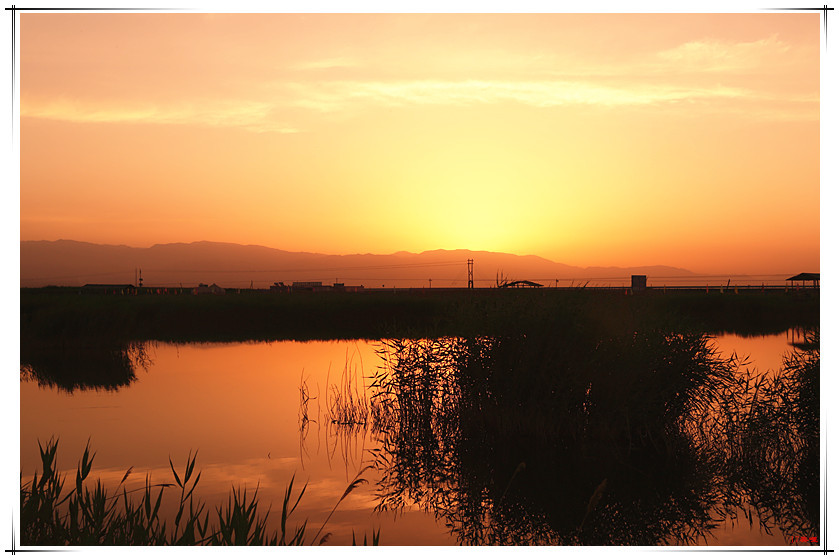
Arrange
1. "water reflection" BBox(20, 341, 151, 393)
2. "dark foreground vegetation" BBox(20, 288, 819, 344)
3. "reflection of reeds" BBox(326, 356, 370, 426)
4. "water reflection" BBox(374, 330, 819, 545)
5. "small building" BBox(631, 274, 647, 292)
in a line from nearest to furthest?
1. "water reflection" BBox(374, 330, 819, 545)
2. "reflection of reeds" BBox(326, 356, 370, 426)
3. "water reflection" BBox(20, 341, 151, 393)
4. "dark foreground vegetation" BBox(20, 288, 819, 344)
5. "small building" BBox(631, 274, 647, 292)

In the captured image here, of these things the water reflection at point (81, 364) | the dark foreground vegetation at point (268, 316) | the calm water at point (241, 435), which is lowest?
the calm water at point (241, 435)

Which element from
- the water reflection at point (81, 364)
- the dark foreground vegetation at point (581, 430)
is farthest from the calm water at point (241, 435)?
the water reflection at point (81, 364)

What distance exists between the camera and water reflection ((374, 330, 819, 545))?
1316 centimetres

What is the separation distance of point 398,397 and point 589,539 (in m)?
7.24

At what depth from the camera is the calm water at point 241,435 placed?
12727 mm

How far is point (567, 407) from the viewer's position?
1586 cm

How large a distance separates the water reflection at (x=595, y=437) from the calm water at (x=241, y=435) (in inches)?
27.0

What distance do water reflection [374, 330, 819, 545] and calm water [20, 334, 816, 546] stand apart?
685 mm

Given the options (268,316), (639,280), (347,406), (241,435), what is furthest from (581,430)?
(639,280)

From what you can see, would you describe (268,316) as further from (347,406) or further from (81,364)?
(347,406)

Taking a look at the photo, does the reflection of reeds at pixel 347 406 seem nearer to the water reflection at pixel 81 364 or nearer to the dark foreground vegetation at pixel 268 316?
the dark foreground vegetation at pixel 268 316

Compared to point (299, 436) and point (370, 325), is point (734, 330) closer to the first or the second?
point (370, 325)

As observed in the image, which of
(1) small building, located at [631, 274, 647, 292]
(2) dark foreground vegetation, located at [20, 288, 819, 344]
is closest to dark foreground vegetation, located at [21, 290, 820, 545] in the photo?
(2) dark foreground vegetation, located at [20, 288, 819, 344]

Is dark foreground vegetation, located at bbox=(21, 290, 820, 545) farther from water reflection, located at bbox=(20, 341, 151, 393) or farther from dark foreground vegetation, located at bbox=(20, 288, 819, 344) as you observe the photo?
water reflection, located at bbox=(20, 341, 151, 393)
